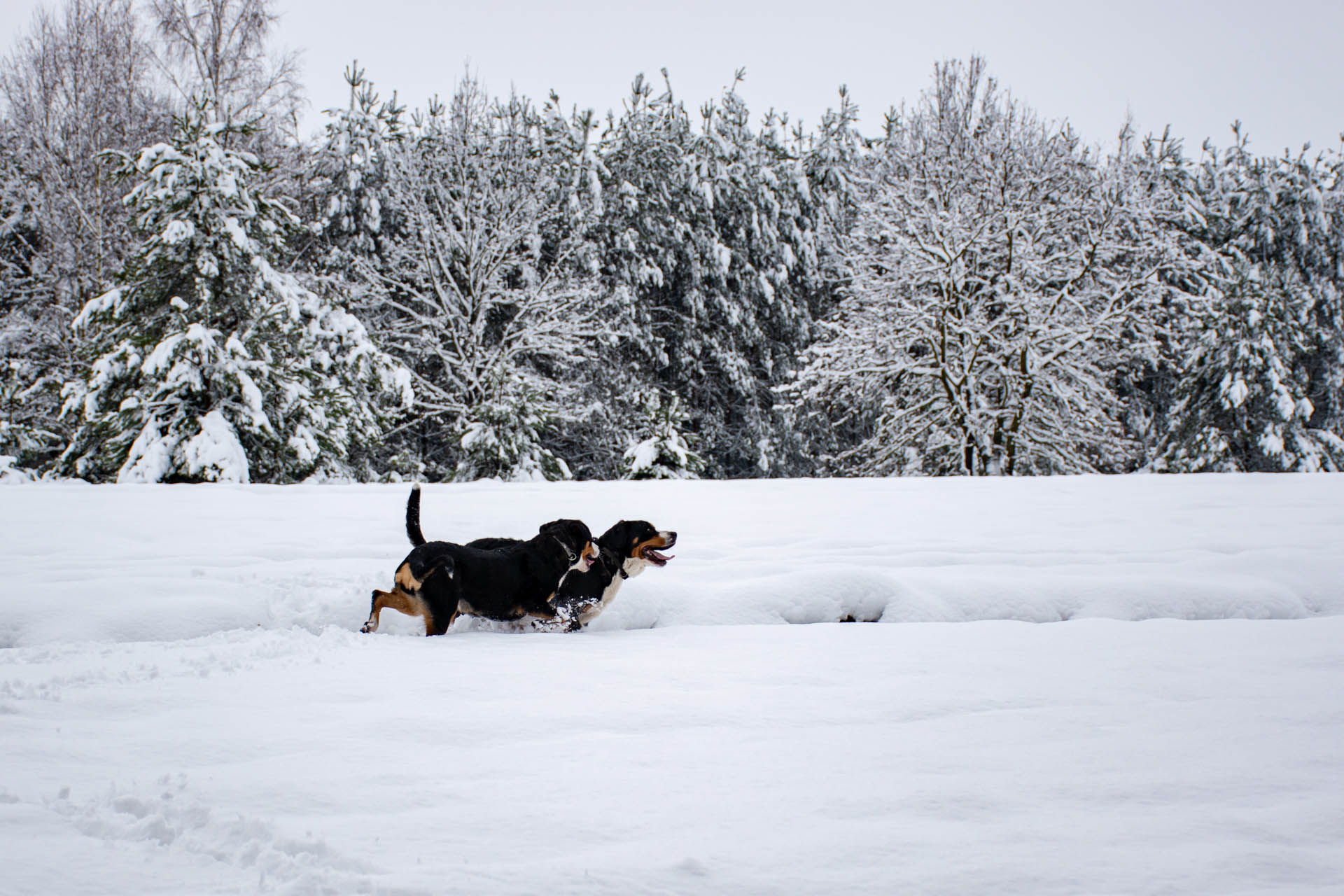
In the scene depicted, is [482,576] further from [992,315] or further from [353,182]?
[353,182]

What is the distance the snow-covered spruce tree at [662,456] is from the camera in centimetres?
1507


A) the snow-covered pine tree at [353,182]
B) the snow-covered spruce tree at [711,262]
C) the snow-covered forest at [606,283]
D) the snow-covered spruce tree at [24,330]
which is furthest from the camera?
the snow-covered spruce tree at [711,262]

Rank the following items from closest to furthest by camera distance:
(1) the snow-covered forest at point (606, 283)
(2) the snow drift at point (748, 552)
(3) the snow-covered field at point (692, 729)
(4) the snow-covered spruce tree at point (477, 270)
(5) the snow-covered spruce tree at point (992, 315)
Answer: (3) the snow-covered field at point (692, 729)
(2) the snow drift at point (748, 552)
(1) the snow-covered forest at point (606, 283)
(5) the snow-covered spruce tree at point (992, 315)
(4) the snow-covered spruce tree at point (477, 270)

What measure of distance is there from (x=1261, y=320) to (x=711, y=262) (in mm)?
13780

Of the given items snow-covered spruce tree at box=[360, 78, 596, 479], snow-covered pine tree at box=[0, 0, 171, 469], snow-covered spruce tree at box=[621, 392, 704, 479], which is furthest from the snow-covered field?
snow-covered pine tree at box=[0, 0, 171, 469]

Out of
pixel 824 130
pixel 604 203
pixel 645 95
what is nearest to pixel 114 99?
pixel 604 203

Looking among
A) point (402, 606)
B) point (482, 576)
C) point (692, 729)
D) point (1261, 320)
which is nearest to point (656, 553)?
point (482, 576)

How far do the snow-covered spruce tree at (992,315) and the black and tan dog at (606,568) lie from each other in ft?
42.4

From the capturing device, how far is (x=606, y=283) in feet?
77.0

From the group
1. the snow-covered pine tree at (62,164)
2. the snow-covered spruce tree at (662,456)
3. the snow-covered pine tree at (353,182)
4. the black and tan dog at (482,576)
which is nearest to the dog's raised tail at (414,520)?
the black and tan dog at (482,576)

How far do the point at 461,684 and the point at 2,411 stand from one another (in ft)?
57.0

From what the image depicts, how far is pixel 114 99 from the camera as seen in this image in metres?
18.8

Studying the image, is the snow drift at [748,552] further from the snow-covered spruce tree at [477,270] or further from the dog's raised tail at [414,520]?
the snow-covered spruce tree at [477,270]

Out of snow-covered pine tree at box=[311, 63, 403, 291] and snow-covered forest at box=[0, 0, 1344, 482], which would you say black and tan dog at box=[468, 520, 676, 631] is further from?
snow-covered pine tree at box=[311, 63, 403, 291]
